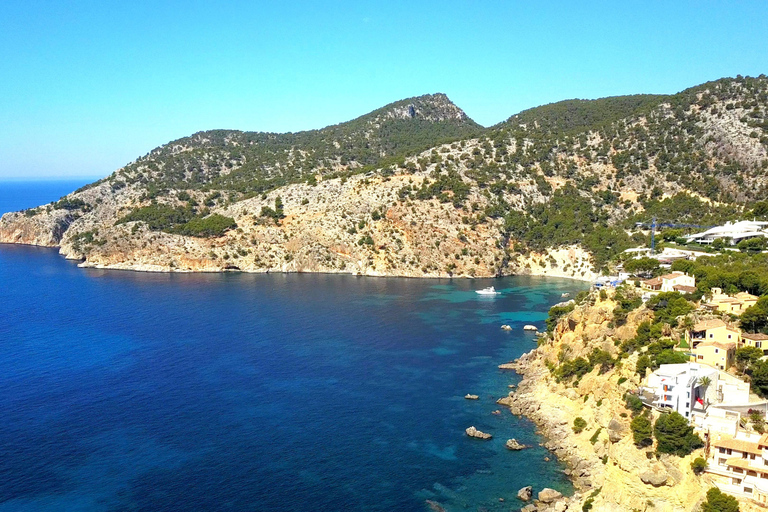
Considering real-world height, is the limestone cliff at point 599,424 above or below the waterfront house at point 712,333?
below

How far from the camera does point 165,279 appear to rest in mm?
133250

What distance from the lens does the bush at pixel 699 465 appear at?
135 ft

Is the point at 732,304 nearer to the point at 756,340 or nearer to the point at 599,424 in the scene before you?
the point at 756,340

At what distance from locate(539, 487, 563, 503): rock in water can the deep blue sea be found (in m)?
1.77

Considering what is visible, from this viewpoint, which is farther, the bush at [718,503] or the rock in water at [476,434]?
the rock in water at [476,434]

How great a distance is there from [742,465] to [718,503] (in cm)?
290

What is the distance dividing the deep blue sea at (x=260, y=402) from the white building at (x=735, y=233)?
26.5m

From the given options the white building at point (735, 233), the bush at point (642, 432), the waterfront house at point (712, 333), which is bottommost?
the bush at point (642, 432)

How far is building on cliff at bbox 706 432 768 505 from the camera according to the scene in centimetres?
3878

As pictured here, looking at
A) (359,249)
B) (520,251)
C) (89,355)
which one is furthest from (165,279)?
(520,251)

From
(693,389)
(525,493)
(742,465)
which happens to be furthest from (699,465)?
(525,493)

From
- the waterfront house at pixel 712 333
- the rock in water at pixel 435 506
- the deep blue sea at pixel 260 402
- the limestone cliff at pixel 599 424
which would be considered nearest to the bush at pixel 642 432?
the limestone cliff at pixel 599 424

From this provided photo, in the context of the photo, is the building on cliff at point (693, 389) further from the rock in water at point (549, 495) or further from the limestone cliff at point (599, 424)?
the rock in water at point (549, 495)

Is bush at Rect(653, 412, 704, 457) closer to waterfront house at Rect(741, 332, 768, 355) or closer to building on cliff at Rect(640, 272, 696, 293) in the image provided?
waterfront house at Rect(741, 332, 768, 355)
